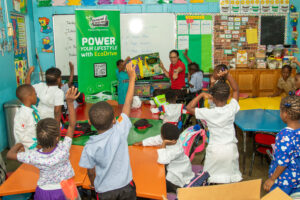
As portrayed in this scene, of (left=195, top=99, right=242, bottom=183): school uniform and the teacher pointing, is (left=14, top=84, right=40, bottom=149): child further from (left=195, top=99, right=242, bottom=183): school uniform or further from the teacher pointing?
the teacher pointing

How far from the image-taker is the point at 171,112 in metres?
3.47

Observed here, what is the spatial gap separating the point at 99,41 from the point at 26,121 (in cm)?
246

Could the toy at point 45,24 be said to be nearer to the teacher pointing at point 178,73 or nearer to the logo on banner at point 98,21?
the logo on banner at point 98,21

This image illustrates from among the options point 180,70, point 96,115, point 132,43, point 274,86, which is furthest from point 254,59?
point 96,115

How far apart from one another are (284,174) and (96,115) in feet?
4.58

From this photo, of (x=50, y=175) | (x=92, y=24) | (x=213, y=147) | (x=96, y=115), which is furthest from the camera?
(x=92, y=24)

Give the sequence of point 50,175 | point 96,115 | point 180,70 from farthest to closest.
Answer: point 180,70 → point 50,175 → point 96,115

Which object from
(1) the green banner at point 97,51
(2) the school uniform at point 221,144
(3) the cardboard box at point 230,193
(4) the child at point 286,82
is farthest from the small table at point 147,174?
(4) the child at point 286,82

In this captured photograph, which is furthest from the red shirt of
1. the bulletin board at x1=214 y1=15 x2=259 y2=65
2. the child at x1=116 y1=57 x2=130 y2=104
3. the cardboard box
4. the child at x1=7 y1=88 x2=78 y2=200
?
the cardboard box

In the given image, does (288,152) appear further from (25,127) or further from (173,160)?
(25,127)

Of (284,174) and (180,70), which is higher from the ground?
(180,70)

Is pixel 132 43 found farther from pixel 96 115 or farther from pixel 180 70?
pixel 96 115

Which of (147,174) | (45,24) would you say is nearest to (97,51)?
(45,24)

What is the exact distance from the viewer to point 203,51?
6516 mm
